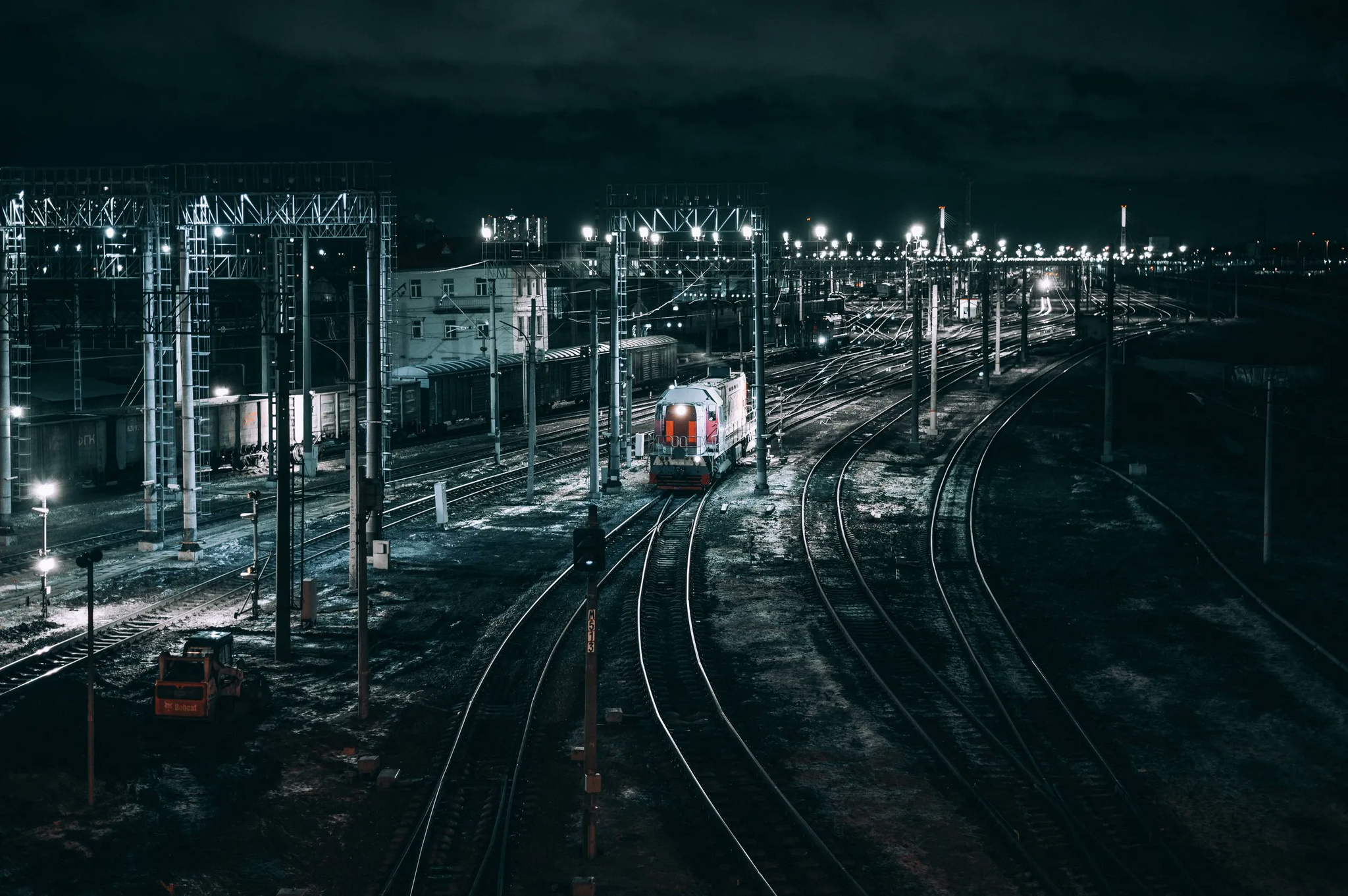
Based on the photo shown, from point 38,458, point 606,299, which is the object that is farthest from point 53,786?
point 606,299

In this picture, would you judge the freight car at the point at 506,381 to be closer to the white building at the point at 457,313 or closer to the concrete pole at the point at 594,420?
the white building at the point at 457,313

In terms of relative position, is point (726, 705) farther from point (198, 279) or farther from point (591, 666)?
point (198, 279)

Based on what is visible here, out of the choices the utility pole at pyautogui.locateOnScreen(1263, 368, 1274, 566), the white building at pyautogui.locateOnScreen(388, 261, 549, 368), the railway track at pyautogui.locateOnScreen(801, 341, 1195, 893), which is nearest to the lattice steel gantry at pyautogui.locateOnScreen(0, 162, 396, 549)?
the railway track at pyautogui.locateOnScreen(801, 341, 1195, 893)

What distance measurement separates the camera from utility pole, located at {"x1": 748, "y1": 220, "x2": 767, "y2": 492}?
32875 millimetres

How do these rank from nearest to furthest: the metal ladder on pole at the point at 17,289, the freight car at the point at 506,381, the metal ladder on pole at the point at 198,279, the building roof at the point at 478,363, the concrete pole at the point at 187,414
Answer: the concrete pole at the point at 187,414 → the metal ladder on pole at the point at 198,279 → the metal ladder on pole at the point at 17,289 → the building roof at the point at 478,363 → the freight car at the point at 506,381

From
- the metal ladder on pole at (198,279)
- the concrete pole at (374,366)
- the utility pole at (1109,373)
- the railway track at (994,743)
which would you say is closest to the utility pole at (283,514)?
the concrete pole at (374,366)

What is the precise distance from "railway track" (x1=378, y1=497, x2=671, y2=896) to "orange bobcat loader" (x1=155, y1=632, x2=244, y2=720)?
3.34 metres

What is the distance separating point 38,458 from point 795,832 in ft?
93.9

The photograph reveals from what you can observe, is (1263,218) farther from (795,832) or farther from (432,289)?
(795,832)

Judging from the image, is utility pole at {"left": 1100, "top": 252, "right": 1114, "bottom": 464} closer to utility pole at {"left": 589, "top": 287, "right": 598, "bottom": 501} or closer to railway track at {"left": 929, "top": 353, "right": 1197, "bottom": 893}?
railway track at {"left": 929, "top": 353, "right": 1197, "bottom": 893}

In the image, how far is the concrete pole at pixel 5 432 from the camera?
93.1 feet

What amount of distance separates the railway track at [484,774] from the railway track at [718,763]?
5.70ft

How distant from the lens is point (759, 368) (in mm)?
33281

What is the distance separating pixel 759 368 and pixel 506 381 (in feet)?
73.8
